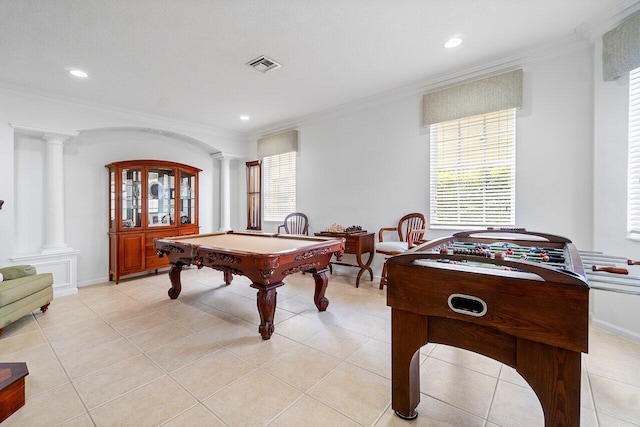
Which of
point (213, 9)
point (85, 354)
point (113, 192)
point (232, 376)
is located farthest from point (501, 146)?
point (113, 192)

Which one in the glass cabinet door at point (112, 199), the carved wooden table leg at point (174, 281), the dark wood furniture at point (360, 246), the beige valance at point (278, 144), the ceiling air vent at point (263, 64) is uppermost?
the ceiling air vent at point (263, 64)

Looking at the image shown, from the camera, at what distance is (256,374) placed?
1930 millimetres

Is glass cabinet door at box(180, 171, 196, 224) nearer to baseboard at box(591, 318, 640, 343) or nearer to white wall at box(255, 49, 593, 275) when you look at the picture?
white wall at box(255, 49, 593, 275)

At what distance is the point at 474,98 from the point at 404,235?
1902mm

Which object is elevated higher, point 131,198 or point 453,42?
point 453,42

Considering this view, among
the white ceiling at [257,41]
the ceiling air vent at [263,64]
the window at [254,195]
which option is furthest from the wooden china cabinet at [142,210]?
the ceiling air vent at [263,64]

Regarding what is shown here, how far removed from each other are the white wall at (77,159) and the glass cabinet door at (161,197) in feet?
1.60

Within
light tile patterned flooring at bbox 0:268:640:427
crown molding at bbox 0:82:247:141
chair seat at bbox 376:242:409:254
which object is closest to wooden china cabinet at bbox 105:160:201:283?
crown molding at bbox 0:82:247:141

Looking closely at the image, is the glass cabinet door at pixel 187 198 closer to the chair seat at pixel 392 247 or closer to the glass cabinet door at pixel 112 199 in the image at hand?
the glass cabinet door at pixel 112 199

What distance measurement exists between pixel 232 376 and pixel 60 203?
12.8 feet

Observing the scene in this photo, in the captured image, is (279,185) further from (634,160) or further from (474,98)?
(634,160)

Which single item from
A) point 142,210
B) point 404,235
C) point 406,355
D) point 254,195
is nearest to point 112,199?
point 142,210

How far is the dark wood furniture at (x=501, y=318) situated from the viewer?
41.4 inches

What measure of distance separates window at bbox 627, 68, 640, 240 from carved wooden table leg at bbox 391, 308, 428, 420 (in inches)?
92.5
